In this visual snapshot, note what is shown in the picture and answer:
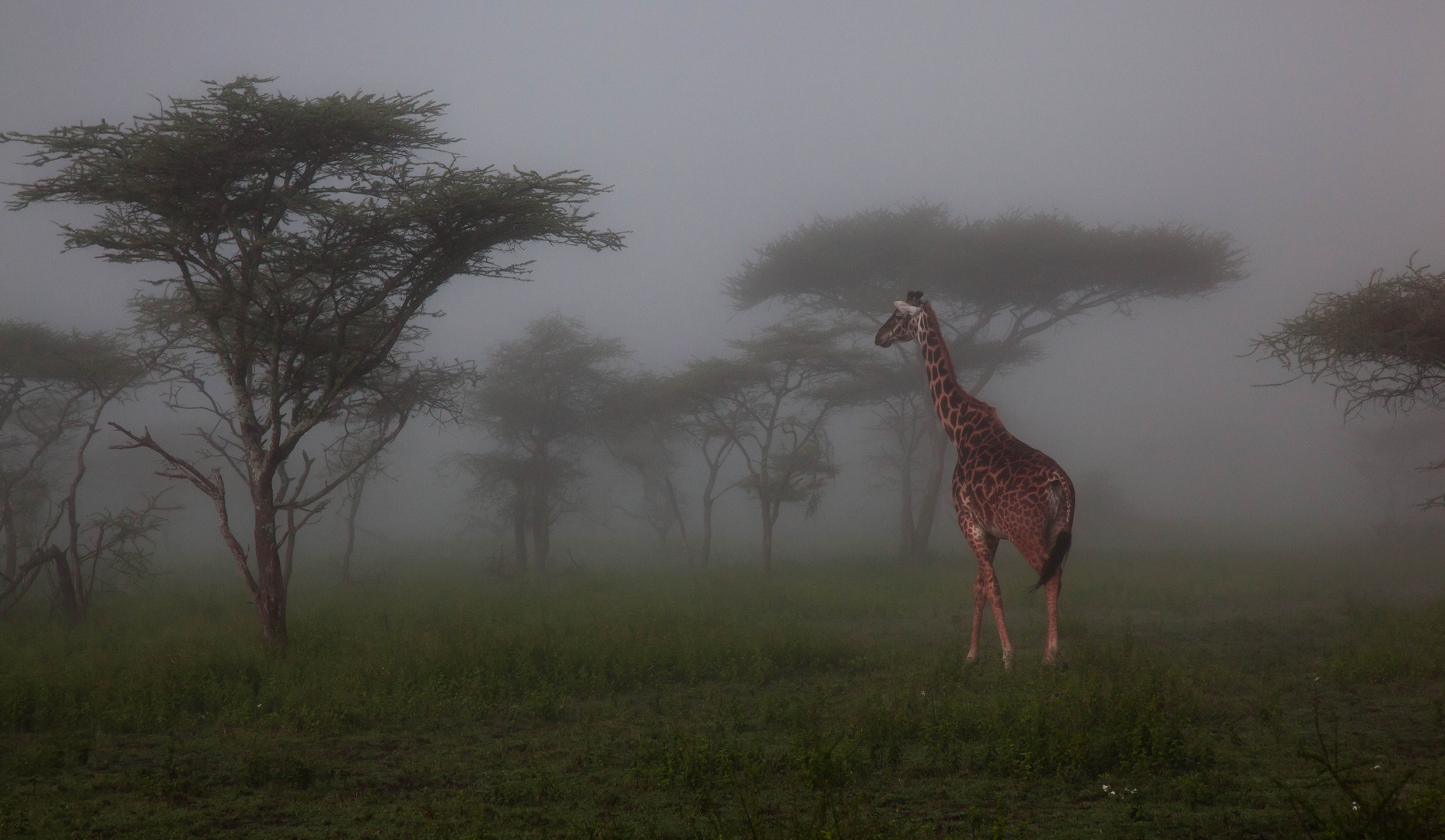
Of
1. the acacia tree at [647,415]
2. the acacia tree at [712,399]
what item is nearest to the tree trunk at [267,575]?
the acacia tree at [712,399]

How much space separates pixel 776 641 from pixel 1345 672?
4.99m

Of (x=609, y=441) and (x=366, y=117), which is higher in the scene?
(x=366, y=117)

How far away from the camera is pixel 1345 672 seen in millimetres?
6797

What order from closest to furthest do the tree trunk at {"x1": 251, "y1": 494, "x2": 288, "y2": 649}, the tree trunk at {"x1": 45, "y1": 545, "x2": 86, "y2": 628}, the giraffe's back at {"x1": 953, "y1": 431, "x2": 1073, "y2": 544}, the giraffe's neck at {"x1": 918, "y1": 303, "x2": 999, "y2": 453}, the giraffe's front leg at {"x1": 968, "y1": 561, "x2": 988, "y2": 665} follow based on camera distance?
the giraffe's back at {"x1": 953, "y1": 431, "x2": 1073, "y2": 544} < the giraffe's front leg at {"x1": 968, "y1": 561, "x2": 988, "y2": 665} < the tree trunk at {"x1": 251, "y1": 494, "x2": 288, "y2": 649} < the giraffe's neck at {"x1": 918, "y1": 303, "x2": 999, "y2": 453} < the tree trunk at {"x1": 45, "y1": 545, "x2": 86, "y2": 628}

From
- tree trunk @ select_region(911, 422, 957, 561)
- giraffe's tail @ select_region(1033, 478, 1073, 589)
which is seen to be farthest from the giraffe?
tree trunk @ select_region(911, 422, 957, 561)

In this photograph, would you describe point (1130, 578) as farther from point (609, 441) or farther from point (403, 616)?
point (609, 441)

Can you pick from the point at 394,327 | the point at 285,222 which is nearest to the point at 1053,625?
the point at 394,327

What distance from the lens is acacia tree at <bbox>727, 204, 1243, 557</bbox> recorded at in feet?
58.9

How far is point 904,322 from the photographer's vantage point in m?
9.80

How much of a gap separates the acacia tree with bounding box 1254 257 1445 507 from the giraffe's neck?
3952mm

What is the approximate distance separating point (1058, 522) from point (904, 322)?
3346 mm

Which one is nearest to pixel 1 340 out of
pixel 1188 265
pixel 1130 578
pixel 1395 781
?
pixel 1395 781

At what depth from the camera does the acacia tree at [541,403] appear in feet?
67.3

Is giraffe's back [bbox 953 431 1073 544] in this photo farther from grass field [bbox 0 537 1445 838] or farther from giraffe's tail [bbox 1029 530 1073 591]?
grass field [bbox 0 537 1445 838]
